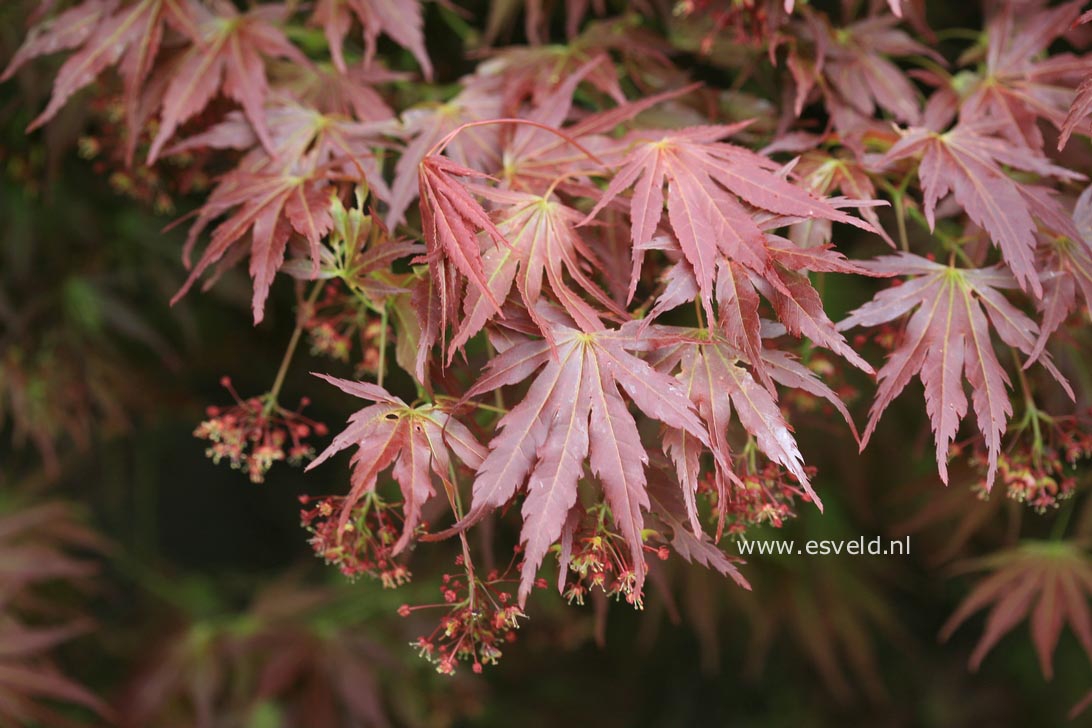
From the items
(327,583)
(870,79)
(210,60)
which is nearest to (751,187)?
(870,79)

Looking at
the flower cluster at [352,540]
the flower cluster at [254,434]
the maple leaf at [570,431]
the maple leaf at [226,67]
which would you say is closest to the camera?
the maple leaf at [570,431]

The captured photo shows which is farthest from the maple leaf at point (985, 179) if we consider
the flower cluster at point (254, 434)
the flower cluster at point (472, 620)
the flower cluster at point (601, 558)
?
the flower cluster at point (254, 434)

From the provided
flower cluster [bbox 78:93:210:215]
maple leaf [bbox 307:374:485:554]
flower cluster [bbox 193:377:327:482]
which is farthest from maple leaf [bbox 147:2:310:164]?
maple leaf [bbox 307:374:485:554]

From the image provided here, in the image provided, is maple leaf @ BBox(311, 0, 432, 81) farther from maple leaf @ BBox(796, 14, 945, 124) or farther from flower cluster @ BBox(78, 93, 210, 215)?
maple leaf @ BBox(796, 14, 945, 124)

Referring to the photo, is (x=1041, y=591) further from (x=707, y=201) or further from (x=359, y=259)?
(x=359, y=259)

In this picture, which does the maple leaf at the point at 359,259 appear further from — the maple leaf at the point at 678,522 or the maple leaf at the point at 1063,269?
the maple leaf at the point at 1063,269

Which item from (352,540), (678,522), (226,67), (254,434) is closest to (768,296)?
(678,522)

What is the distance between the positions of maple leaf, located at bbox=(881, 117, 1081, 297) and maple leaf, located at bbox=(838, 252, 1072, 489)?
1.5 inches

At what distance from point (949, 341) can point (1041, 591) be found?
67 centimetres

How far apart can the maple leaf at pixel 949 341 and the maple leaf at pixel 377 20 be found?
58 centimetres

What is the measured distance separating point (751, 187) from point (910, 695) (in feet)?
6.35

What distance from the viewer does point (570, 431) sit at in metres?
0.70

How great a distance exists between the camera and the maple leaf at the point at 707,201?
0.73 metres

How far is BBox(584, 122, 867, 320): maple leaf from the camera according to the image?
729 millimetres
